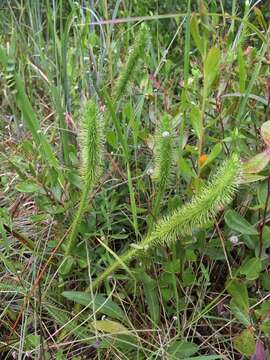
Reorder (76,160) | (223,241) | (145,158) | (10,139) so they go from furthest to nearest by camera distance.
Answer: (10,139), (145,158), (76,160), (223,241)

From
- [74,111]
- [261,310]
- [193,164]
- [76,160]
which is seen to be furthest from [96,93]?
[261,310]

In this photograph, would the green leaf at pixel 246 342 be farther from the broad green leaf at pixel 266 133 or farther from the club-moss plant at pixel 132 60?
the club-moss plant at pixel 132 60

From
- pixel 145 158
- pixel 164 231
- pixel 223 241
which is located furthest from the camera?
pixel 145 158

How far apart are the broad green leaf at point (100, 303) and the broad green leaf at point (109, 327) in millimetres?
41

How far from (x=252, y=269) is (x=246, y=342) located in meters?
0.13

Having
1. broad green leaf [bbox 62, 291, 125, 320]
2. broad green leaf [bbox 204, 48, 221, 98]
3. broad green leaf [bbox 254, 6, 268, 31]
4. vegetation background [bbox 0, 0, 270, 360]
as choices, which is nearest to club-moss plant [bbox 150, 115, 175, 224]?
vegetation background [bbox 0, 0, 270, 360]

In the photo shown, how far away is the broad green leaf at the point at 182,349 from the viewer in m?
1.01

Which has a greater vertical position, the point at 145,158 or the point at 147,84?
the point at 147,84

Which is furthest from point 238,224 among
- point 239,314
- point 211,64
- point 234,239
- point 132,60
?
point 132,60

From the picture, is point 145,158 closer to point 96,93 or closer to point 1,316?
point 96,93

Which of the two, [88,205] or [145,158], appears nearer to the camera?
[88,205]

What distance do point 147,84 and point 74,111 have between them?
215 mm

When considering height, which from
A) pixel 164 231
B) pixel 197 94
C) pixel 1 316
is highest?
pixel 197 94

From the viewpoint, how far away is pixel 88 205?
3.75ft
